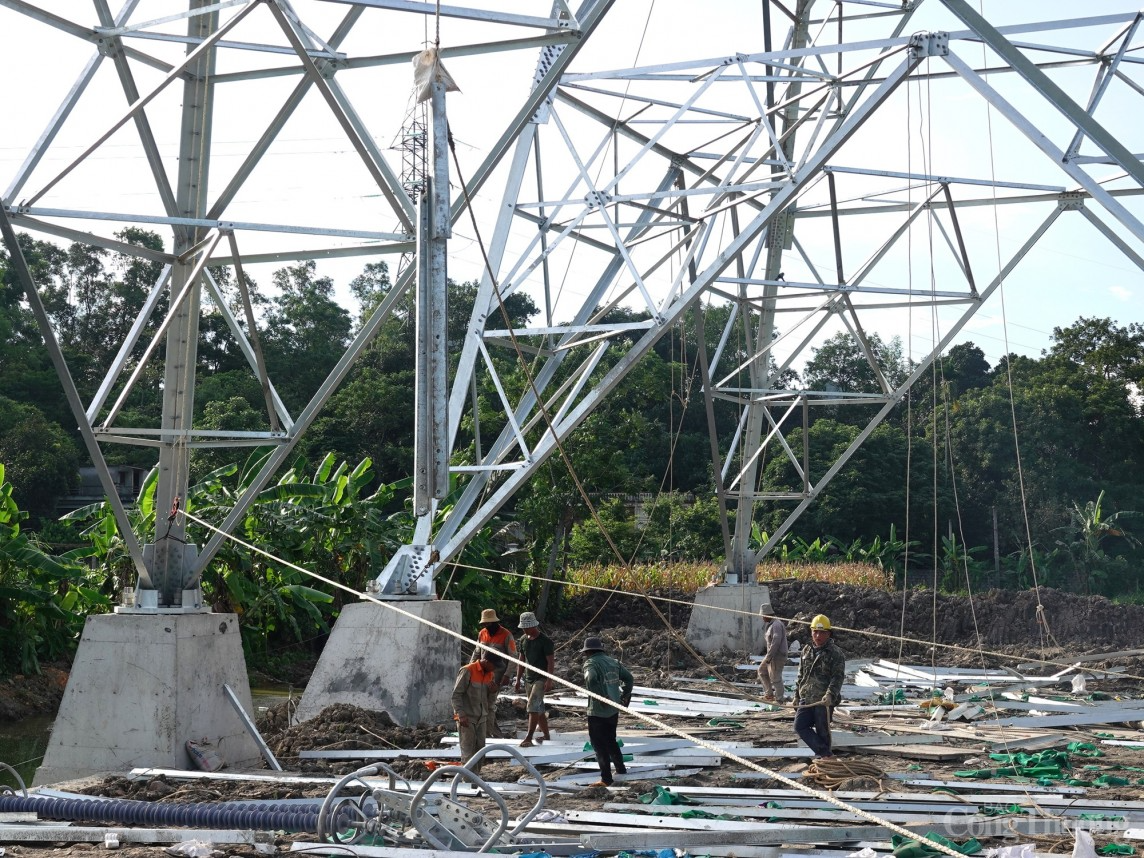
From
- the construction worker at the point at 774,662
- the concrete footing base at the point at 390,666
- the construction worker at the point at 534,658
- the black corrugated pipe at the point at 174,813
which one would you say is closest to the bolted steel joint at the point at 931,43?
the construction worker at the point at 774,662

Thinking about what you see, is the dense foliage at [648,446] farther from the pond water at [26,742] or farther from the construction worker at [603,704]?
the construction worker at [603,704]

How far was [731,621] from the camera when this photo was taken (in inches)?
921

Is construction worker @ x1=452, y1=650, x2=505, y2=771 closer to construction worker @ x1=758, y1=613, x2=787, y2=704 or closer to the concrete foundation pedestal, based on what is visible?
the concrete foundation pedestal

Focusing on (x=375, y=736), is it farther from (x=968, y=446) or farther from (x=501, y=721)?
(x=968, y=446)

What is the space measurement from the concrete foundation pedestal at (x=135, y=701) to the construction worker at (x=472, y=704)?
7.89 feet

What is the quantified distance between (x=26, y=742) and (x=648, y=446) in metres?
30.9

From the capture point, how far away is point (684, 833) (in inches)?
338

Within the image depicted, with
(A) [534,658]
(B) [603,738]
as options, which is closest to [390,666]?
(A) [534,658]

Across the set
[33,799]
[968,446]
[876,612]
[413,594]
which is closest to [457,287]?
[968,446]

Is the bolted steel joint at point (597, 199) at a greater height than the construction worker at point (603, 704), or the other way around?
the bolted steel joint at point (597, 199)

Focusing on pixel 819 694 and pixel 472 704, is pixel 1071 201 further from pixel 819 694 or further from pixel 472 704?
pixel 472 704

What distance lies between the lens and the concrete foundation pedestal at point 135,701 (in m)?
11.7

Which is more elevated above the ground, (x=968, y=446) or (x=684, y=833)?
(x=968, y=446)

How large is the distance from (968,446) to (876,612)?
65.8 feet
